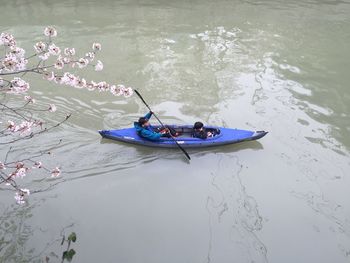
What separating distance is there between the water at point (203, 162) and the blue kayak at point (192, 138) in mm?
278

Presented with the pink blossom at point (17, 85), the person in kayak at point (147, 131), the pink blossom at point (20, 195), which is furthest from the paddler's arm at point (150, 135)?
the pink blossom at point (17, 85)

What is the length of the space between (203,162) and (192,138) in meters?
0.67

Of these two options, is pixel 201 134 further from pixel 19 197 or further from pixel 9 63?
pixel 9 63

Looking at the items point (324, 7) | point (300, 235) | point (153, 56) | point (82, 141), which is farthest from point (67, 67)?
point (324, 7)

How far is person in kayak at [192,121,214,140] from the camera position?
10609mm

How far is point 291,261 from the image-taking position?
25.6 feet

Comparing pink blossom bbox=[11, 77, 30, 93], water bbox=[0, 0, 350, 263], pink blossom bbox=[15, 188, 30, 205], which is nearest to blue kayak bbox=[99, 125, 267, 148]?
water bbox=[0, 0, 350, 263]

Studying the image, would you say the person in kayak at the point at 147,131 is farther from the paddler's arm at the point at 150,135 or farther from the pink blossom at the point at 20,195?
the pink blossom at the point at 20,195

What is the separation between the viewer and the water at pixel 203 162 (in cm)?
811

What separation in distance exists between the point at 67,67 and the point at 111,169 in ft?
22.8

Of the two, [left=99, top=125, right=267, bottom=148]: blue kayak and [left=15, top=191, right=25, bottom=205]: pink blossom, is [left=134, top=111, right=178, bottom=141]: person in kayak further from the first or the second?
[left=15, top=191, right=25, bottom=205]: pink blossom

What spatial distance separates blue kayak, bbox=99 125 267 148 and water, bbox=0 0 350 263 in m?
0.28

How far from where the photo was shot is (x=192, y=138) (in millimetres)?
10609

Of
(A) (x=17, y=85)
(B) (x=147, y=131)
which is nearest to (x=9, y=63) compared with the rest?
(A) (x=17, y=85)
